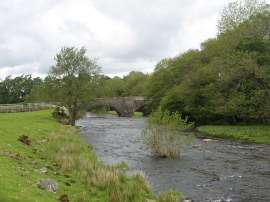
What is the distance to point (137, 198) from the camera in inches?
711

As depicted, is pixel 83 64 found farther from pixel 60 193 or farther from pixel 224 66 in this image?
pixel 60 193

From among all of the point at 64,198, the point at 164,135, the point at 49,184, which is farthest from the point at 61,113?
the point at 64,198

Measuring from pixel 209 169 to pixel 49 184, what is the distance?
1495 cm

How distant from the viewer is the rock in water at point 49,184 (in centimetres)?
1711

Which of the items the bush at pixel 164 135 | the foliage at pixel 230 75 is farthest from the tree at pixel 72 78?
the bush at pixel 164 135

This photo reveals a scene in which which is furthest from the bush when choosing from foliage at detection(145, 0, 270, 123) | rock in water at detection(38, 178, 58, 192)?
foliage at detection(145, 0, 270, 123)

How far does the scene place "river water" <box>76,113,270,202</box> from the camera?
21.1 metres

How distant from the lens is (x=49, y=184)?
17.5 meters

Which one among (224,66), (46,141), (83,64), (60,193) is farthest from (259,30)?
(60,193)

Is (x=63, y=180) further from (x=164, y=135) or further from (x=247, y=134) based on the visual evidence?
(x=247, y=134)

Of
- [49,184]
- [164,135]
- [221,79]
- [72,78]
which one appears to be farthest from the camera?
[72,78]

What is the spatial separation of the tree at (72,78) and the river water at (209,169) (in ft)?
84.8

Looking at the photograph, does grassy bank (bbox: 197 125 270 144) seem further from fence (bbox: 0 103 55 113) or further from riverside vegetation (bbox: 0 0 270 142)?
fence (bbox: 0 103 55 113)

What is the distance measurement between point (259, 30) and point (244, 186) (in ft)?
177
